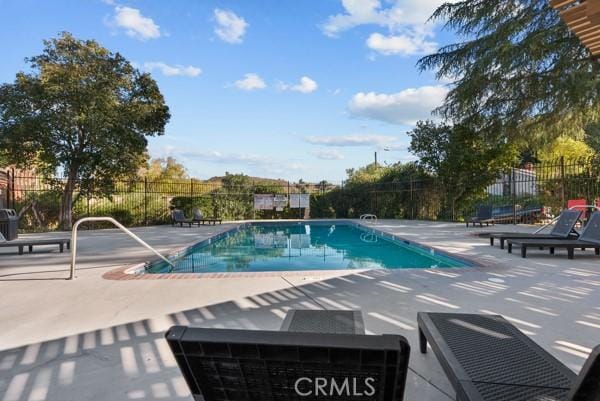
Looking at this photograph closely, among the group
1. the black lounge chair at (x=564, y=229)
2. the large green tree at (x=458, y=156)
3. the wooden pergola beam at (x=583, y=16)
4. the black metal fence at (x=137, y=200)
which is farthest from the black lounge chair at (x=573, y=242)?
the black metal fence at (x=137, y=200)

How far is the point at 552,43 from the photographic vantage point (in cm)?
1067

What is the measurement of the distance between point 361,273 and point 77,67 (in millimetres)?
12792

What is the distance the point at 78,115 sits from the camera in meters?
12.9

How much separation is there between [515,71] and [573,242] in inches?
298

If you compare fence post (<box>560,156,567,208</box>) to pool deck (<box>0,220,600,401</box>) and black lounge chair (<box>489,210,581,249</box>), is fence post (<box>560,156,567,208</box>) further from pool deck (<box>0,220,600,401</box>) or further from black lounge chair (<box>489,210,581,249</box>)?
A: pool deck (<box>0,220,600,401</box>)

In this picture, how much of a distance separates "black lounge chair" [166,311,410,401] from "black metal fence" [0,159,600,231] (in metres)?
12.8

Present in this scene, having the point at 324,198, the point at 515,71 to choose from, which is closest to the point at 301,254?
the point at 515,71

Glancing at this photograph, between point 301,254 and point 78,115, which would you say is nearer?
point 301,254

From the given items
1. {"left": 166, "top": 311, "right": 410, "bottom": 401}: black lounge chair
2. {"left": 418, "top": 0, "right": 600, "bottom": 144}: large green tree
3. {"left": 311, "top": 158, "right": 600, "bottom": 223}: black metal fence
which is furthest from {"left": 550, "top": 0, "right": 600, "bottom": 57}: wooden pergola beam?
{"left": 311, "top": 158, "right": 600, "bottom": 223}: black metal fence

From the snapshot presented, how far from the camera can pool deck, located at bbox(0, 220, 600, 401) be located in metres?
2.28

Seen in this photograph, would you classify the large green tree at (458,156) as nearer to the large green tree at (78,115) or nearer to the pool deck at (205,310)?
the pool deck at (205,310)

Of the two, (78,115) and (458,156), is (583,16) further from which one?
(78,115)

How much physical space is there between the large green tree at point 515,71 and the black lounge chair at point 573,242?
4.89 metres

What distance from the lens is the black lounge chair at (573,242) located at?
21.4 ft
